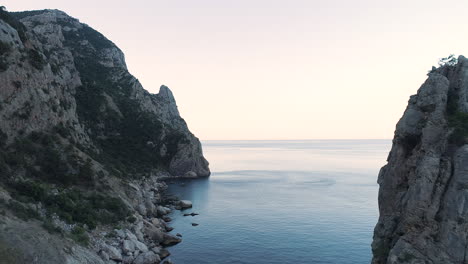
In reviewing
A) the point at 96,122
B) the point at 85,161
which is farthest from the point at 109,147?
the point at 85,161

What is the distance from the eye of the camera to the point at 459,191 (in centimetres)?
2917

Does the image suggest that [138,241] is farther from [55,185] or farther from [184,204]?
[184,204]

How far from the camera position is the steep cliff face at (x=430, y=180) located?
29.0 meters

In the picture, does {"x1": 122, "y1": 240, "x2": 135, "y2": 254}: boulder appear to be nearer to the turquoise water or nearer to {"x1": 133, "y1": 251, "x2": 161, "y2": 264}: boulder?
Answer: {"x1": 133, "y1": 251, "x2": 161, "y2": 264}: boulder

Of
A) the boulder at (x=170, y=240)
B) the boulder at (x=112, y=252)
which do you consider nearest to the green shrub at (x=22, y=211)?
the boulder at (x=112, y=252)

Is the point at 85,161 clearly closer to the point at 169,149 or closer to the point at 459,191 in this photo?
the point at 459,191

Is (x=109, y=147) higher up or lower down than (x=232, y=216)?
higher up

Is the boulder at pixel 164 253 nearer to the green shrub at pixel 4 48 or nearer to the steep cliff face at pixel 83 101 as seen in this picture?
the steep cliff face at pixel 83 101

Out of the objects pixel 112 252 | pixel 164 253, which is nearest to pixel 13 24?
pixel 112 252

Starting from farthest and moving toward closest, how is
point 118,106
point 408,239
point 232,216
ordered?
1. point 118,106
2. point 232,216
3. point 408,239

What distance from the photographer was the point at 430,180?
31.5m

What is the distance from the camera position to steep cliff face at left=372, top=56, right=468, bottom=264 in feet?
95.3

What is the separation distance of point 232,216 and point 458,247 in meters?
57.6

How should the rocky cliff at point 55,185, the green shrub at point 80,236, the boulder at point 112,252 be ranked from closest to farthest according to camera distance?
1. the rocky cliff at point 55,185
2. the green shrub at point 80,236
3. the boulder at point 112,252
